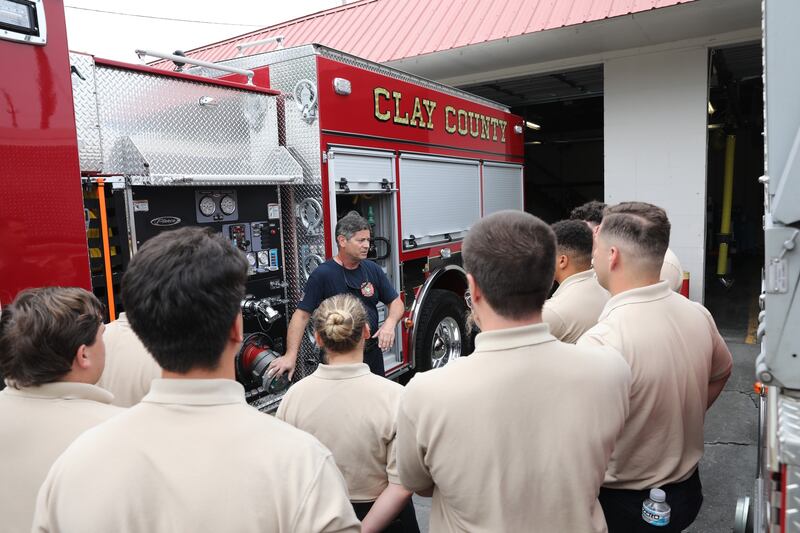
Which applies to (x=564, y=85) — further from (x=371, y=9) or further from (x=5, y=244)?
(x=5, y=244)

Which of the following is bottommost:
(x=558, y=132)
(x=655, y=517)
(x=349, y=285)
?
(x=655, y=517)

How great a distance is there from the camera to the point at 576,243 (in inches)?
115

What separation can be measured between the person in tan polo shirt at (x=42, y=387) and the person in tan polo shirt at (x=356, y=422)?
0.63 metres

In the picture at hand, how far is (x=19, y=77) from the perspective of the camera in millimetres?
2566

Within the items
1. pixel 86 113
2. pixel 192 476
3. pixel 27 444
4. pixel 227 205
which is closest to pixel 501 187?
pixel 227 205

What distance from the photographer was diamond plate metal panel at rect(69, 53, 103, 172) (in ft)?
9.71

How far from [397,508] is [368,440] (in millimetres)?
236

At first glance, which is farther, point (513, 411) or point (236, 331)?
point (513, 411)

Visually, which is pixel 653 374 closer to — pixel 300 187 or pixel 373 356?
pixel 373 356

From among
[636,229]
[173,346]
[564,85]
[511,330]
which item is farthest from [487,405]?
[564,85]

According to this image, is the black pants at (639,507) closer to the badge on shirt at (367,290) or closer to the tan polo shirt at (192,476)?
the tan polo shirt at (192,476)

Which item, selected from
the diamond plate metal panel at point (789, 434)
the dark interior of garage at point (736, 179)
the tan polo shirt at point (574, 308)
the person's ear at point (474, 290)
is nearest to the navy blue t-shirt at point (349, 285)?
the tan polo shirt at point (574, 308)

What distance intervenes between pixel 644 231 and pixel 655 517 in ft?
3.27

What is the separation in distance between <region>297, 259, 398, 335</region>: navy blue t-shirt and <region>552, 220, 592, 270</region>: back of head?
1.49 m
